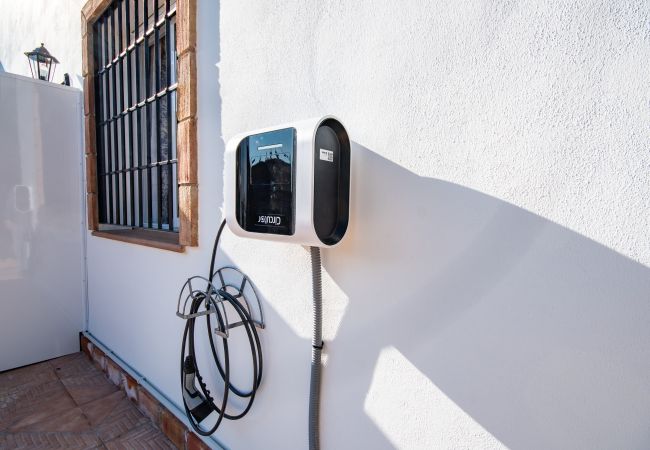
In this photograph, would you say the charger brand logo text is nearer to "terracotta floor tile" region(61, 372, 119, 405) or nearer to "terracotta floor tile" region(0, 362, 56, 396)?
"terracotta floor tile" region(61, 372, 119, 405)

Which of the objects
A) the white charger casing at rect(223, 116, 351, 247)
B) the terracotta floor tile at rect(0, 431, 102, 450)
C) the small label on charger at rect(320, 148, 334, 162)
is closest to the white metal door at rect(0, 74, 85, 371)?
the terracotta floor tile at rect(0, 431, 102, 450)

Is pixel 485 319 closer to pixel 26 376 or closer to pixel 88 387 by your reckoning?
pixel 88 387

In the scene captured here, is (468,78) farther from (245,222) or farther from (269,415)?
(269,415)

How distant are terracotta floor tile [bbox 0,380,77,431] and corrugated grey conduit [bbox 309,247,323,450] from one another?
2326 mm

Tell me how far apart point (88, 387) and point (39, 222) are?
1578 mm

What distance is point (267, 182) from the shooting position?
1077 millimetres

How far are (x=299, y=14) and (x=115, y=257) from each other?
8.16 feet

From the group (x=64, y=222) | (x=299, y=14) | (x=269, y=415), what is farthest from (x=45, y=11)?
(x=269, y=415)

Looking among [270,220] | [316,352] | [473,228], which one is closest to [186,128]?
[270,220]

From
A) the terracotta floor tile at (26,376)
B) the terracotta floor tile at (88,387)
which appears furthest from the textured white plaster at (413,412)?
the terracotta floor tile at (26,376)

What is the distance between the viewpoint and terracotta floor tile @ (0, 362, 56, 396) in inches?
109

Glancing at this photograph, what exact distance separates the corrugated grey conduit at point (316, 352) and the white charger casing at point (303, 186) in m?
0.15

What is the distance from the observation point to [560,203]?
75 cm

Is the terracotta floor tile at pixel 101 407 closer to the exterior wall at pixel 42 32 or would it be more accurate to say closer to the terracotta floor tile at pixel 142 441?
the terracotta floor tile at pixel 142 441
